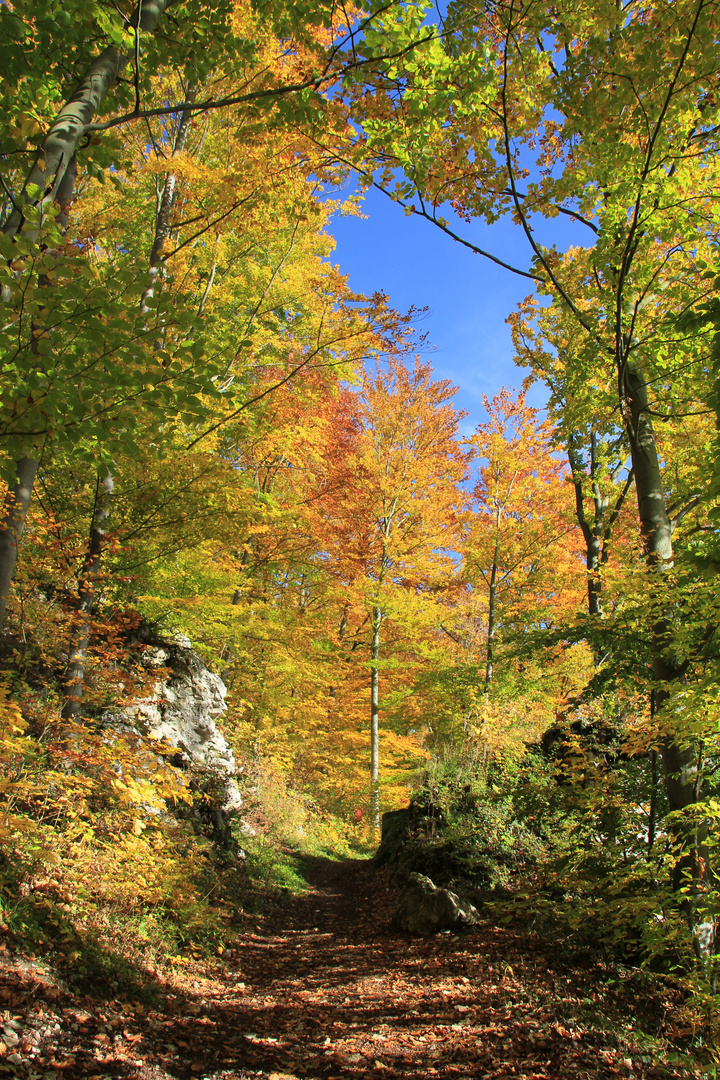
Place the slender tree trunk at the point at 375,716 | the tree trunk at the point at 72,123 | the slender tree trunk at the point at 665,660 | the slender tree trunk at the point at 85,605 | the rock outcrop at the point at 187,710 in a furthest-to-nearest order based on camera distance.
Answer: the slender tree trunk at the point at 375,716
the rock outcrop at the point at 187,710
the slender tree trunk at the point at 85,605
the slender tree trunk at the point at 665,660
the tree trunk at the point at 72,123

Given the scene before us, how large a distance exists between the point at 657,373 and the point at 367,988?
5.96m

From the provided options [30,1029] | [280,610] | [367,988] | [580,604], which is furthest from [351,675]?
[30,1029]

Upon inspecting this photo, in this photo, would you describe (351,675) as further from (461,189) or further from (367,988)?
(461,189)

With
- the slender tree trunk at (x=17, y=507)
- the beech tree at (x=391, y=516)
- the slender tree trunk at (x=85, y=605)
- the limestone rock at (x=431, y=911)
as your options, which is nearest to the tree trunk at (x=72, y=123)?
the slender tree trunk at (x=17, y=507)

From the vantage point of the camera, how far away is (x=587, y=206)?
4863mm

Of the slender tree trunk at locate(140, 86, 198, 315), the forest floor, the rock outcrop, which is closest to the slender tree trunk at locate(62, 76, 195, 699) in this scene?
the slender tree trunk at locate(140, 86, 198, 315)

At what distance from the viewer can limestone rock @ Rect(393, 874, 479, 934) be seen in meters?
5.79

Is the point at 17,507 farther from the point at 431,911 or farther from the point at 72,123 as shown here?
the point at 431,911

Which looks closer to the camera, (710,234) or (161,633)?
(710,234)

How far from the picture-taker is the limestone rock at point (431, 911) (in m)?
5.79

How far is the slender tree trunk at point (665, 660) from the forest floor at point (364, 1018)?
2.74 feet

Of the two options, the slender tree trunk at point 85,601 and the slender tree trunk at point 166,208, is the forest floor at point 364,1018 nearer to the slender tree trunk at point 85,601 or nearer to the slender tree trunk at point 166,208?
the slender tree trunk at point 85,601

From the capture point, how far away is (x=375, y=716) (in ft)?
39.5

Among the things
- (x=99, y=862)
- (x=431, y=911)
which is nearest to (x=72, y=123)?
A: (x=99, y=862)
